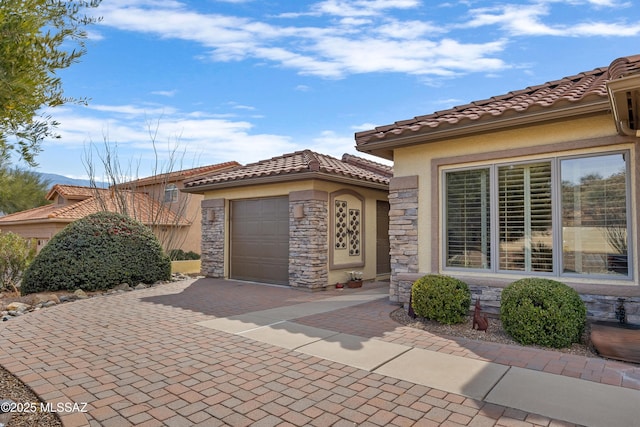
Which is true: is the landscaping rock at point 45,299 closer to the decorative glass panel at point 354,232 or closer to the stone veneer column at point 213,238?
the stone veneer column at point 213,238

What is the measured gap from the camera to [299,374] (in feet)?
13.6

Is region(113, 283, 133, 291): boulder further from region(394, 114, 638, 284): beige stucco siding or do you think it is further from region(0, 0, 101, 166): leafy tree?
region(394, 114, 638, 284): beige stucco siding

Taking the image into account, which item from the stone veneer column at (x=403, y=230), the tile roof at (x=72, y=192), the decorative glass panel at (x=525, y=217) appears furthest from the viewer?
the tile roof at (x=72, y=192)

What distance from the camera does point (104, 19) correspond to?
12.8ft

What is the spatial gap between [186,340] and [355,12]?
7.40 metres

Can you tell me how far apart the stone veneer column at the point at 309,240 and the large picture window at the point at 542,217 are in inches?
152

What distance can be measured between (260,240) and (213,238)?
1.99 m

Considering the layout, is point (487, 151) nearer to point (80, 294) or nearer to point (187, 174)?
point (80, 294)

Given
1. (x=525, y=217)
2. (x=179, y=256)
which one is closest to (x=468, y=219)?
(x=525, y=217)

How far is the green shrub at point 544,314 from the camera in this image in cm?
491

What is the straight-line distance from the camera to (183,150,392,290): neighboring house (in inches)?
403

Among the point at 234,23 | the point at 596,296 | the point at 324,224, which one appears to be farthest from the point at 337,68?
the point at 596,296

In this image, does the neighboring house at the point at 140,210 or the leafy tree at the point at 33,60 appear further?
the neighboring house at the point at 140,210

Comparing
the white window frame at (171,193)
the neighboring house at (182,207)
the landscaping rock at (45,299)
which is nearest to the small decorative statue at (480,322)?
the landscaping rock at (45,299)
